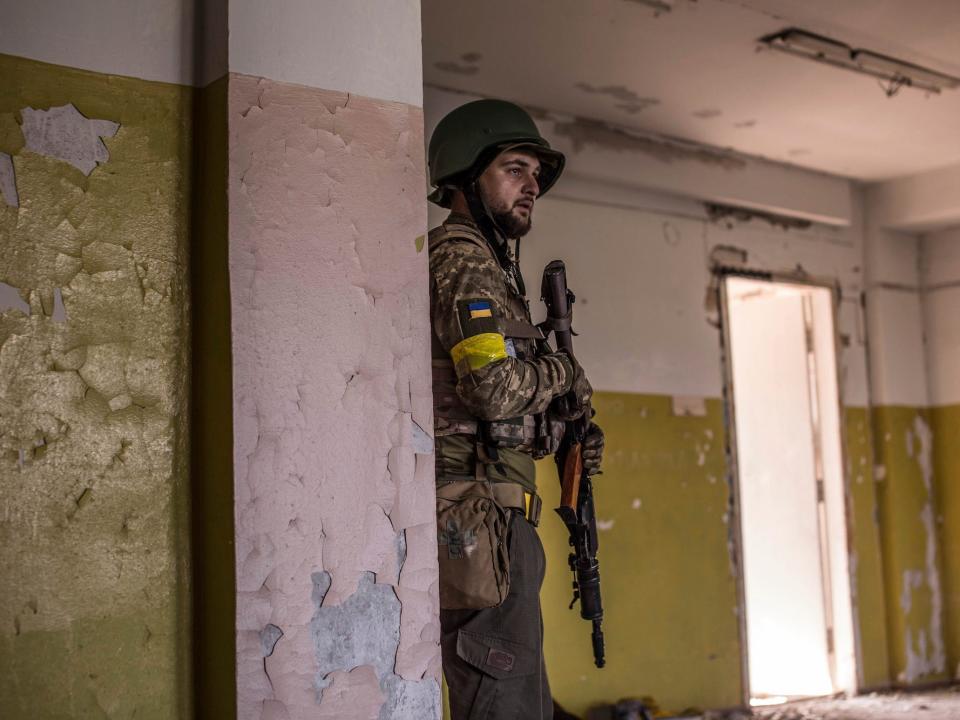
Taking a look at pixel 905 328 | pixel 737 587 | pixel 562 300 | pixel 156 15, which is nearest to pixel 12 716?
pixel 156 15

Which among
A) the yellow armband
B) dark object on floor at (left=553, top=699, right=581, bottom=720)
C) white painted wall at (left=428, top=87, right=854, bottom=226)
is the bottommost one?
dark object on floor at (left=553, top=699, right=581, bottom=720)

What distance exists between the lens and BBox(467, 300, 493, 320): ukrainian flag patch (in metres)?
1.93

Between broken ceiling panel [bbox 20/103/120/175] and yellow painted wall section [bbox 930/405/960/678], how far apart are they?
5254mm

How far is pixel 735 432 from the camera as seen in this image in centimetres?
491

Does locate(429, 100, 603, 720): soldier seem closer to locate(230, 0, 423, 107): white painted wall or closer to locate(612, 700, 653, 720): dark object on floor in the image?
locate(230, 0, 423, 107): white painted wall

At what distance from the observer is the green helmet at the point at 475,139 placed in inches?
86.7

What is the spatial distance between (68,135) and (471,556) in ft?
3.20

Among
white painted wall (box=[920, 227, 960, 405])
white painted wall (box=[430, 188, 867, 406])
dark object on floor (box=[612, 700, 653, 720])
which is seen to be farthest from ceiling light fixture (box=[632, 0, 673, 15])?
white painted wall (box=[920, 227, 960, 405])

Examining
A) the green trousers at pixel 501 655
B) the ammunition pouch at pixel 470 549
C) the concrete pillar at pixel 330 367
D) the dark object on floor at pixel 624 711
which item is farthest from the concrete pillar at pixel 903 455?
the concrete pillar at pixel 330 367

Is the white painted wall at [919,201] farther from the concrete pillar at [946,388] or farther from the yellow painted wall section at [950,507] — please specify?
the yellow painted wall section at [950,507]

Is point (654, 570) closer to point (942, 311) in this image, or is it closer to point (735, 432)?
point (735, 432)

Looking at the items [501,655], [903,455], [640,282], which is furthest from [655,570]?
[501,655]

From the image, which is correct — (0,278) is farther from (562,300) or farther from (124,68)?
(562,300)

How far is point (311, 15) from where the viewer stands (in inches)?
66.5
